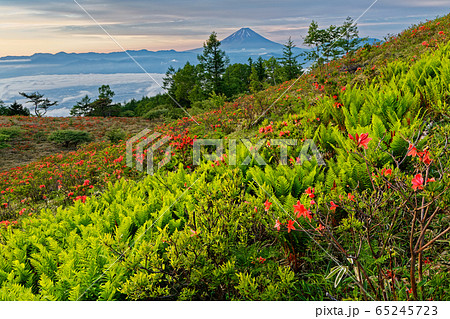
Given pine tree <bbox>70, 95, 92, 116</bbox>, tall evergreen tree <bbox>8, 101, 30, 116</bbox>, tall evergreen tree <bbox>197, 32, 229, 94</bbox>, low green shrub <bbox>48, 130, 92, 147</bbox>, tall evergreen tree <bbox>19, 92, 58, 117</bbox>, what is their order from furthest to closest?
pine tree <bbox>70, 95, 92, 116</bbox> < tall evergreen tree <bbox>19, 92, 58, 117</bbox> < tall evergreen tree <bbox>8, 101, 30, 116</bbox> < tall evergreen tree <bbox>197, 32, 229, 94</bbox> < low green shrub <bbox>48, 130, 92, 147</bbox>

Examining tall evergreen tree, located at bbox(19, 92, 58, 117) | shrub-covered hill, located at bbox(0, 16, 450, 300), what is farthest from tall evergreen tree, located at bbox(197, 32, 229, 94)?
tall evergreen tree, located at bbox(19, 92, 58, 117)

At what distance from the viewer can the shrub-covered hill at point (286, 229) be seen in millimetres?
1726

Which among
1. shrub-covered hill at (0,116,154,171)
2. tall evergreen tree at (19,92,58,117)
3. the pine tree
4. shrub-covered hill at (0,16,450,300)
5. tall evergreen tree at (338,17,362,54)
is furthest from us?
the pine tree

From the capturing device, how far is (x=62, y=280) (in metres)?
2.10

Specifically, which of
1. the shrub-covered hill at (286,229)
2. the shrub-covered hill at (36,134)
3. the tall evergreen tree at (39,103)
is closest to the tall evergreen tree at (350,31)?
the shrub-covered hill at (286,229)

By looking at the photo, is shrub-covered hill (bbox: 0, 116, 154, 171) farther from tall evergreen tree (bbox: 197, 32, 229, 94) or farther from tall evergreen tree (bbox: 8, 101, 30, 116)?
tall evergreen tree (bbox: 8, 101, 30, 116)

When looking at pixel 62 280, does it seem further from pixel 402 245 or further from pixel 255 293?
pixel 402 245

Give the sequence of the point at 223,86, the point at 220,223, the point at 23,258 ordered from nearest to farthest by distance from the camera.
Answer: the point at 220,223 < the point at 23,258 < the point at 223,86

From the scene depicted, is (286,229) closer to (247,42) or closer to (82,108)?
(247,42)

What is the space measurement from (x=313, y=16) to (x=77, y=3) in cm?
272

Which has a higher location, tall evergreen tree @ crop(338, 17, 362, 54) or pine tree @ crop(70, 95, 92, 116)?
pine tree @ crop(70, 95, 92, 116)

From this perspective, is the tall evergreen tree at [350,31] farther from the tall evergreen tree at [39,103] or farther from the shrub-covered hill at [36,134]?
the tall evergreen tree at [39,103]

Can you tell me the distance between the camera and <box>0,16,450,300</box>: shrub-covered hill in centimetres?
173
